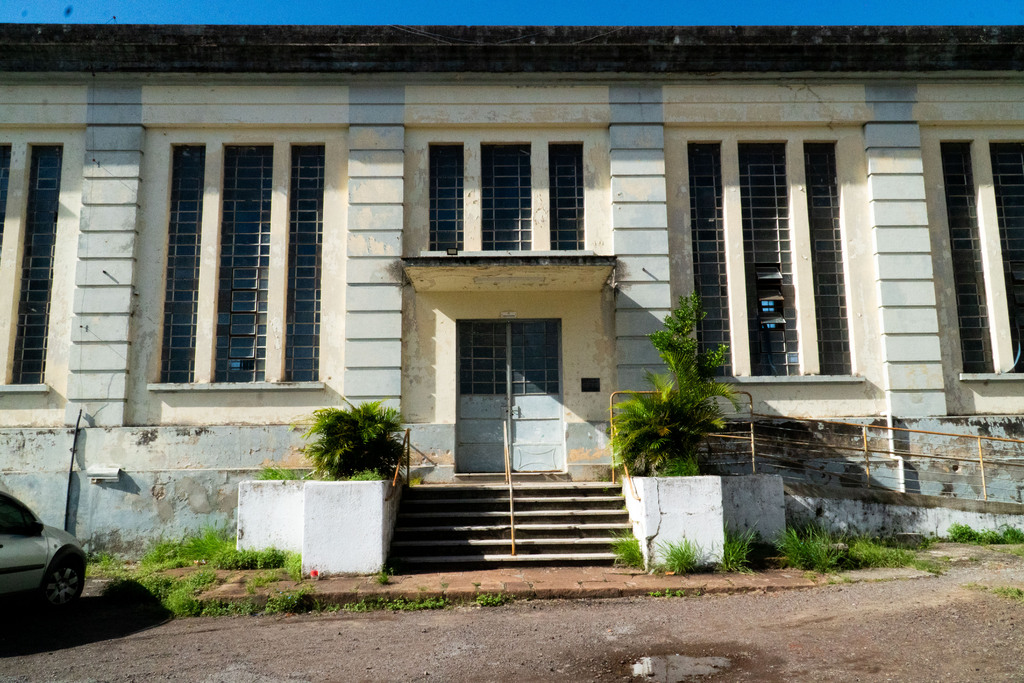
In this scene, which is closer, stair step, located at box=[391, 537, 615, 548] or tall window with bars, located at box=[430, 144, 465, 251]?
stair step, located at box=[391, 537, 615, 548]

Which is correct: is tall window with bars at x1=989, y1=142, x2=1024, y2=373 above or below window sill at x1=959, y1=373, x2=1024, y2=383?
above

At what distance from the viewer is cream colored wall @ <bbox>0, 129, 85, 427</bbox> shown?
1159 cm

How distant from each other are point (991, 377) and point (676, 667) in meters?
9.30

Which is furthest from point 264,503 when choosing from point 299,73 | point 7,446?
point 299,73

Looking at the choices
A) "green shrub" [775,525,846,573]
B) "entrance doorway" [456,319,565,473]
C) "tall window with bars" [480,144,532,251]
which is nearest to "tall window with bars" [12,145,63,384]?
"entrance doorway" [456,319,565,473]

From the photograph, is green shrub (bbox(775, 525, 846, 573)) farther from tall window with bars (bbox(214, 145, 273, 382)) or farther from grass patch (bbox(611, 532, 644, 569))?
tall window with bars (bbox(214, 145, 273, 382))

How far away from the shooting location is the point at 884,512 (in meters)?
10.6

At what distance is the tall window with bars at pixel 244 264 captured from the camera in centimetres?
1203

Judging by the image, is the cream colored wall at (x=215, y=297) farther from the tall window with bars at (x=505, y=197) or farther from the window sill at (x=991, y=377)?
the window sill at (x=991, y=377)

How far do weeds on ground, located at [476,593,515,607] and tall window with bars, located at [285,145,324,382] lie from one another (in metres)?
5.45

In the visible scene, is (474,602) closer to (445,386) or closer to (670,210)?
(445,386)

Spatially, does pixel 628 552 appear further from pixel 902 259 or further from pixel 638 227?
pixel 902 259

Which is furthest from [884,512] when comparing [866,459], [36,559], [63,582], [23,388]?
[23,388]

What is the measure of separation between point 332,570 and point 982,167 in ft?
41.6
